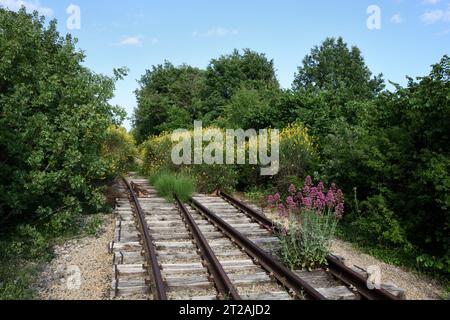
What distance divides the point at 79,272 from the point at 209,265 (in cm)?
194

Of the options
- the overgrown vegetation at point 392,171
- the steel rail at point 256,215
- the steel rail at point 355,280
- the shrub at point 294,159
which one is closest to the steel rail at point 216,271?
the steel rail at point 256,215

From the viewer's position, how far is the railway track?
211 inches

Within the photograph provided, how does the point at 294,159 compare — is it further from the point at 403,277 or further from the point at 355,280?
the point at 355,280

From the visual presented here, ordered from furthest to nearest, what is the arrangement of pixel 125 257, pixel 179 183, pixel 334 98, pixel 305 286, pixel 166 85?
pixel 166 85 < pixel 334 98 < pixel 179 183 < pixel 125 257 < pixel 305 286

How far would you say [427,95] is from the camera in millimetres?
7383

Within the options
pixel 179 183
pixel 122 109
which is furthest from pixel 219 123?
pixel 122 109

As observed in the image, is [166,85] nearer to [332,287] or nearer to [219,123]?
[219,123]

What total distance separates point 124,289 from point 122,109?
5091 millimetres

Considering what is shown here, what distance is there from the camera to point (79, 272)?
21.0ft

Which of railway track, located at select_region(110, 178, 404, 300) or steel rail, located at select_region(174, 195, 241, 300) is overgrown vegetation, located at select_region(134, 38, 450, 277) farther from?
steel rail, located at select_region(174, 195, 241, 300)

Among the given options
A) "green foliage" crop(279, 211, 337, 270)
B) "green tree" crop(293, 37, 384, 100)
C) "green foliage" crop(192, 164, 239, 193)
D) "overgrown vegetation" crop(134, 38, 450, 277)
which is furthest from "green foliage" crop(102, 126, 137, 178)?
"green tree" crop(293, 37, 384, 100)

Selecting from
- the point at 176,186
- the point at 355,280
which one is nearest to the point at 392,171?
the point at 355,280

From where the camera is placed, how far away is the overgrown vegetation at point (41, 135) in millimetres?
7285
